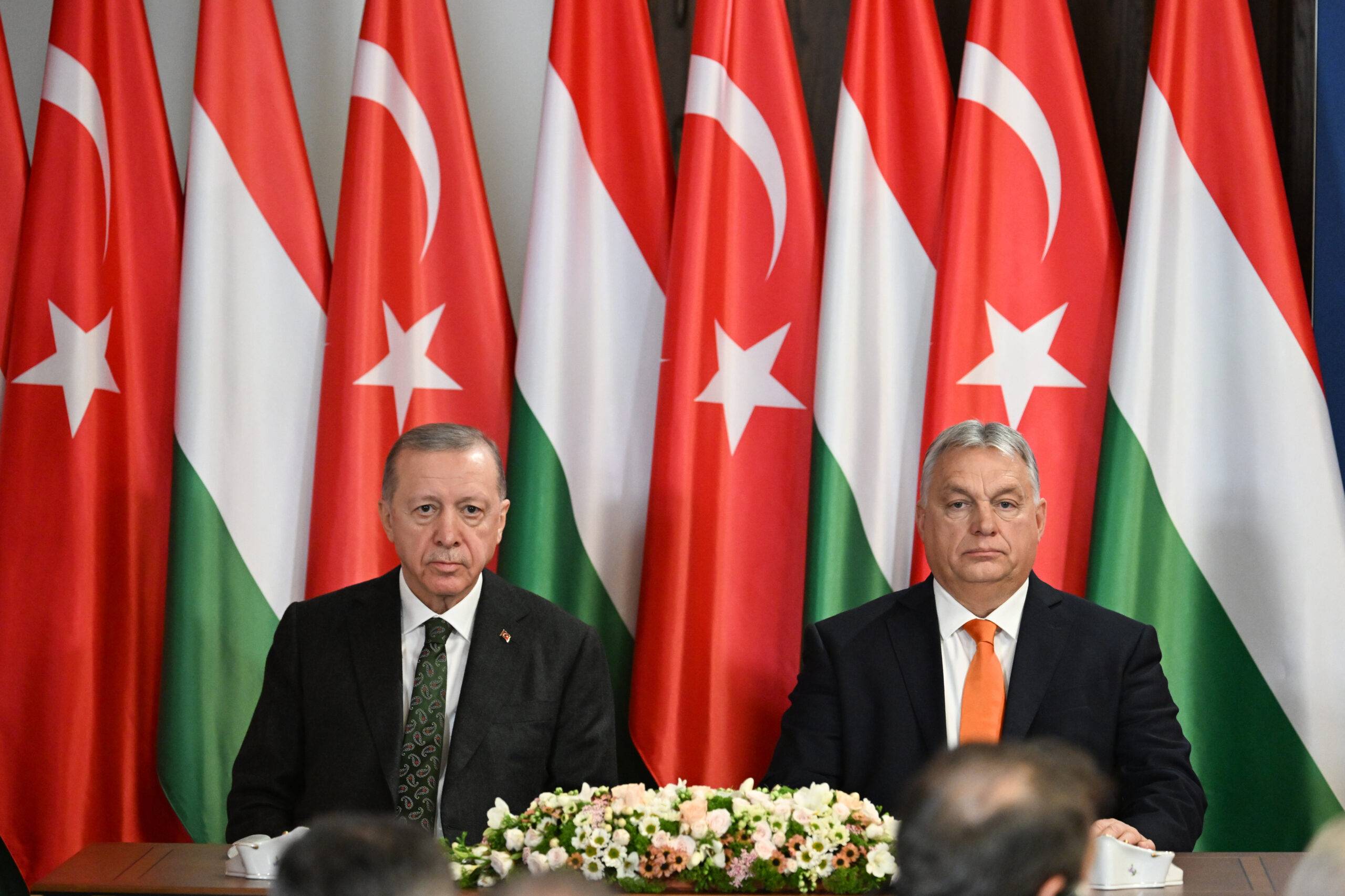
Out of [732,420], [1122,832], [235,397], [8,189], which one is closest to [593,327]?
[732,420]

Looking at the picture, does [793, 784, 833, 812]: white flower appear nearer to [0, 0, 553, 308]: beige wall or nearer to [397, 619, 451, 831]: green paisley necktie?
[397, 619, 451, 831]: green paisley necktie

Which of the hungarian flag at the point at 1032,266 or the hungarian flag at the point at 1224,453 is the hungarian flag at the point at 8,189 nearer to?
the hungarian flag at the point at 1032,266

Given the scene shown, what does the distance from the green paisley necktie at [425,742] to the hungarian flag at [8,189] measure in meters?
1.69

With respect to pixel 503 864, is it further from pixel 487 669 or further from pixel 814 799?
pixel 487 669

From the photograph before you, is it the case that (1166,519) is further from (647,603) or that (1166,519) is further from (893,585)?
(647,603)

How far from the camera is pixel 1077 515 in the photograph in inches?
164

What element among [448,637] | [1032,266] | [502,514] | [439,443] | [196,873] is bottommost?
[196,873]

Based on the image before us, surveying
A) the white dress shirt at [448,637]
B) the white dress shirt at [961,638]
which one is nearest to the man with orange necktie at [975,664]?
the white dress shirt at [961,638]

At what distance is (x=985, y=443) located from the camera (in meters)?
3.62

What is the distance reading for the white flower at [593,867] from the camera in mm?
2516

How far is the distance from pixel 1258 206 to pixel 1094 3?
3.00 ft

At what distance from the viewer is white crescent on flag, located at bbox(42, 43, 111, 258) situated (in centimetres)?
418

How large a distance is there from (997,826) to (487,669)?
2.30 m

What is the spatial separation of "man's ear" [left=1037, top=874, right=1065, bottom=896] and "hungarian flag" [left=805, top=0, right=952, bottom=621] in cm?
268
